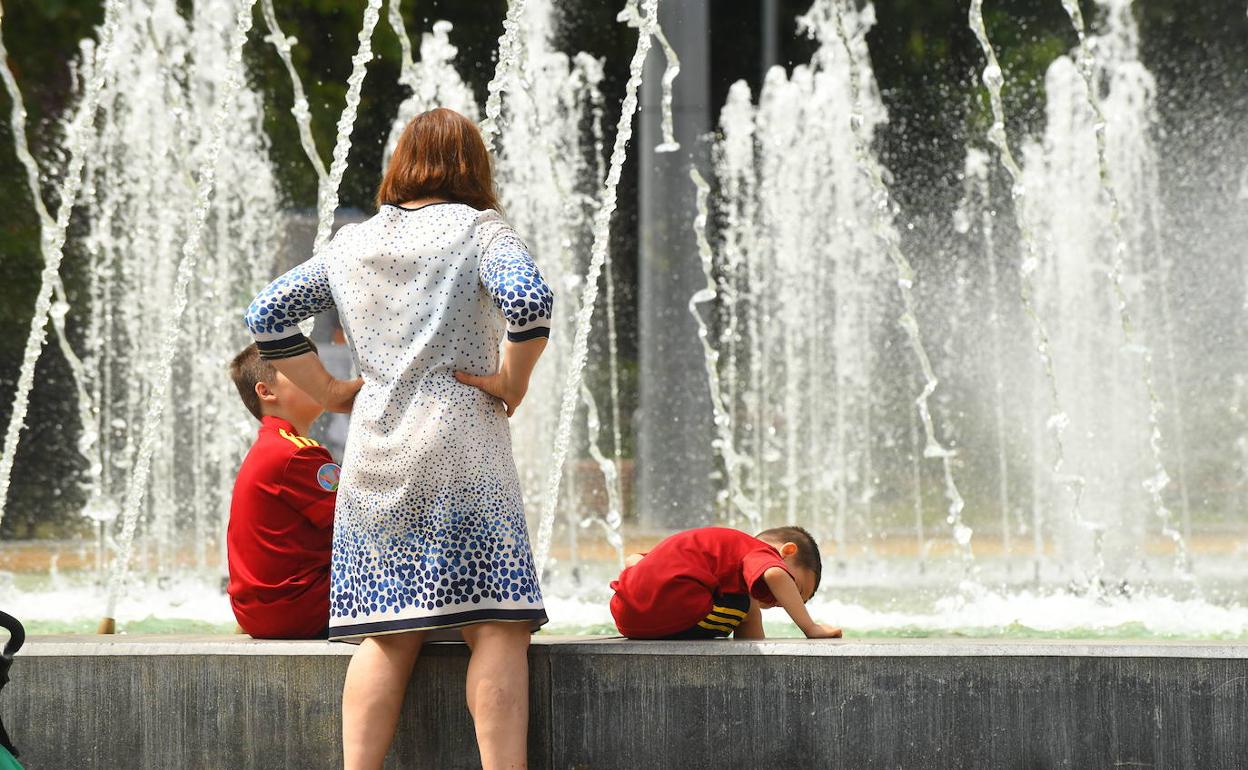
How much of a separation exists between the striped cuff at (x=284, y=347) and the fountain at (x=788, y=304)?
6.96 m

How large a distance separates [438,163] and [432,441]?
0.56 m

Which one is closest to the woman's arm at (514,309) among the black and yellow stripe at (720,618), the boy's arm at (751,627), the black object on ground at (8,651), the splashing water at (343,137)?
the black and yellow stripe at (720,618)

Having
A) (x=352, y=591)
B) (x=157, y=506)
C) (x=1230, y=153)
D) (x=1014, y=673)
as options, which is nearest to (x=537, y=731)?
(x=352, y=591)

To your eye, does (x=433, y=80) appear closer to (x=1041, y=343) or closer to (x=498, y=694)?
(x=1041, y=343)

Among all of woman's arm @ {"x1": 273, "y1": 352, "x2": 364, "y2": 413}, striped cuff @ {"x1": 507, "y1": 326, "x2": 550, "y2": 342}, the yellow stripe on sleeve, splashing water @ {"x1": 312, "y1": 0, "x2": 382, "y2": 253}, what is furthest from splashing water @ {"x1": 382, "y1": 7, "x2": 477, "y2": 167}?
striped cuff @ {"x1": 507, "y1": 326, "x2": 550, "y2": 342}

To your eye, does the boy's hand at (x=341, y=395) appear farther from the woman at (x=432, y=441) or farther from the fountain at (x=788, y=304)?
the fountain at (x=788, y=304)

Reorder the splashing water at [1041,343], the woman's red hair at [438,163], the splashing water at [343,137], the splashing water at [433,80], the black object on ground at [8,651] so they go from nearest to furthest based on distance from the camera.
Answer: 1. the black object on ground at [8,651]
2. the woman's red hair at [438,163]
3. the splashing water at [343,137]
4. the splashing water at [1041,343]
5. the splashing water at [433,80]

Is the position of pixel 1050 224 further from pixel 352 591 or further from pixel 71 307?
pixel 352 591

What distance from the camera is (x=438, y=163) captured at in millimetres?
3041

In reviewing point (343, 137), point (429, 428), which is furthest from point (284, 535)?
point (343, 137)

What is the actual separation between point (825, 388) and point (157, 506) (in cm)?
558

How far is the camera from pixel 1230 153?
1452cm

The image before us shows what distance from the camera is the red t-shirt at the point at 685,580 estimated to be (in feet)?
10.9

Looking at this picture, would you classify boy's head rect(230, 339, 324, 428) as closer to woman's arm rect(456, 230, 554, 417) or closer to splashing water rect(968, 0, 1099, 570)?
woman's arm rect(456, 230, 554, 417)
